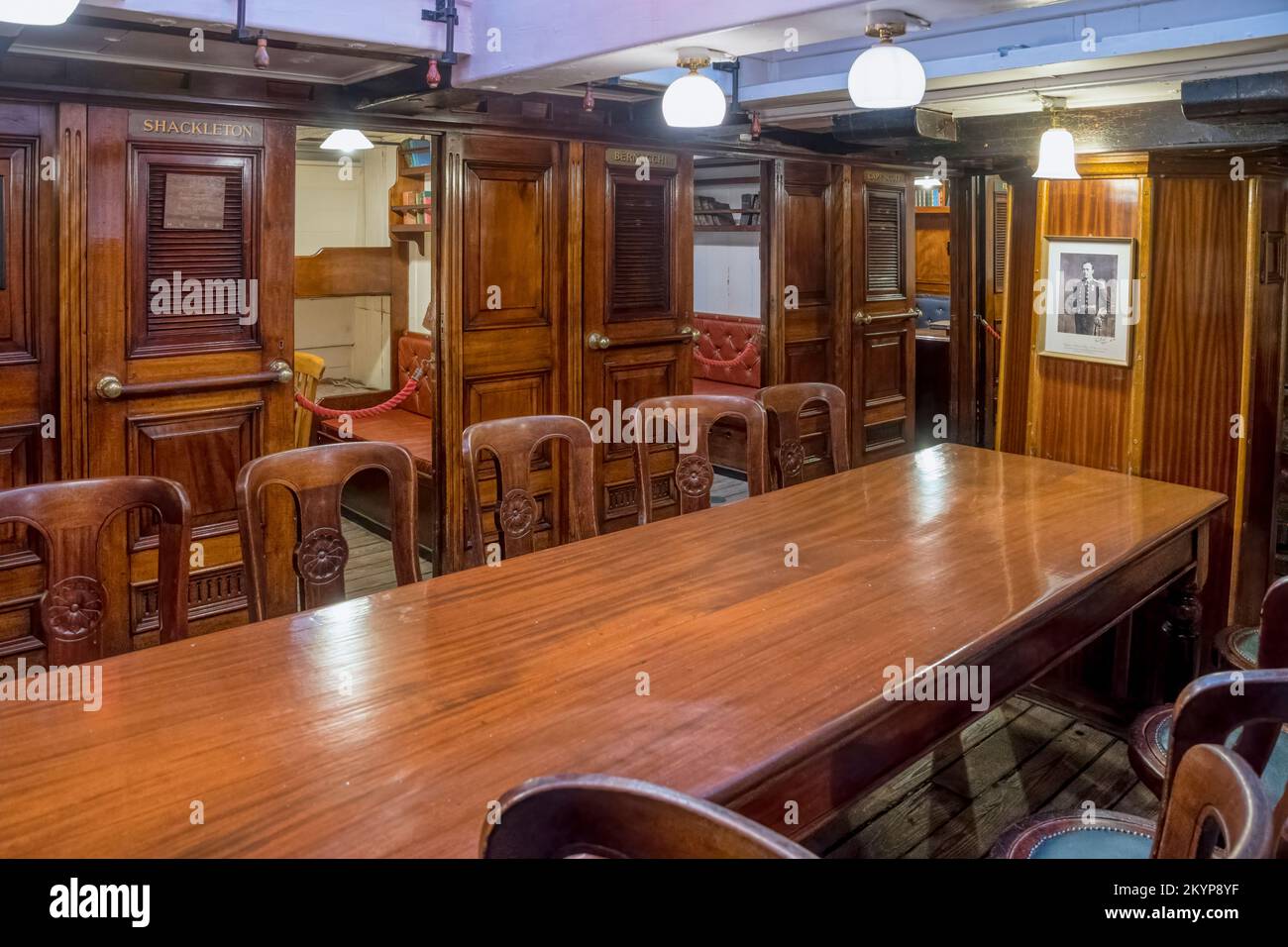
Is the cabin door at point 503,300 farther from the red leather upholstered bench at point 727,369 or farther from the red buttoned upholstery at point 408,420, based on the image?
the red leather upholstered bench at point 727,369

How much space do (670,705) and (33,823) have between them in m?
0.91

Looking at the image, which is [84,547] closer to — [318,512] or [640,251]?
[318,512]

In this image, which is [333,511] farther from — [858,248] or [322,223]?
[322,223]

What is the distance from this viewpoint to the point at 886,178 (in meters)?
6.69

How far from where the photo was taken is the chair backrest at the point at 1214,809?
3.13 ft

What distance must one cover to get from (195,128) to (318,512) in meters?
2.13

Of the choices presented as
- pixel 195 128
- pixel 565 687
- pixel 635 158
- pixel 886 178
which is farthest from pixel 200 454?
pixel 886 178

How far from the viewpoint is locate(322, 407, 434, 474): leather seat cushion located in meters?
5.35

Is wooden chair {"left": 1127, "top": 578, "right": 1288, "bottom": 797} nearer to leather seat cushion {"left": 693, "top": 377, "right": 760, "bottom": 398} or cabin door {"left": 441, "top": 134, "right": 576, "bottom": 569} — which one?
cabin door {"left": 441, "top": 134, "right": 576, "bottom": 569}

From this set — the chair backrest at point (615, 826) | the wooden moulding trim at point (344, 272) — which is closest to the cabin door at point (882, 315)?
the wooden moulding trim at point (344, 272)

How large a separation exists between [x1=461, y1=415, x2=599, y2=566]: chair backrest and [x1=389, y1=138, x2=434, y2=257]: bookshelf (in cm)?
414
